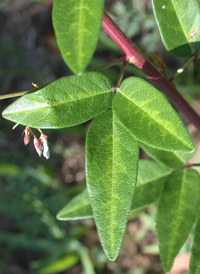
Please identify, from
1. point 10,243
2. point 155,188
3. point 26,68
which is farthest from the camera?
point 26,68

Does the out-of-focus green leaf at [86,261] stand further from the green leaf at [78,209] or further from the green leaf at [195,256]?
the green leaf at [195,256]

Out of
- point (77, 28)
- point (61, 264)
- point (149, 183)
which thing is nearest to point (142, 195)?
point (149, 183)

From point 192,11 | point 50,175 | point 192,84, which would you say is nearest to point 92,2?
point 192,11

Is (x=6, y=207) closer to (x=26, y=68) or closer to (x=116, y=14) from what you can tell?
(x=26, y=68)

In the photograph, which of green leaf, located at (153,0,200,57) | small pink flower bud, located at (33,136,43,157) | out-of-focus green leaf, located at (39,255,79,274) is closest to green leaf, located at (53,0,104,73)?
green leaf, located at (153,0,200,57)

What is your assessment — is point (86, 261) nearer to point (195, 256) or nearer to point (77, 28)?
point (195, 256)
